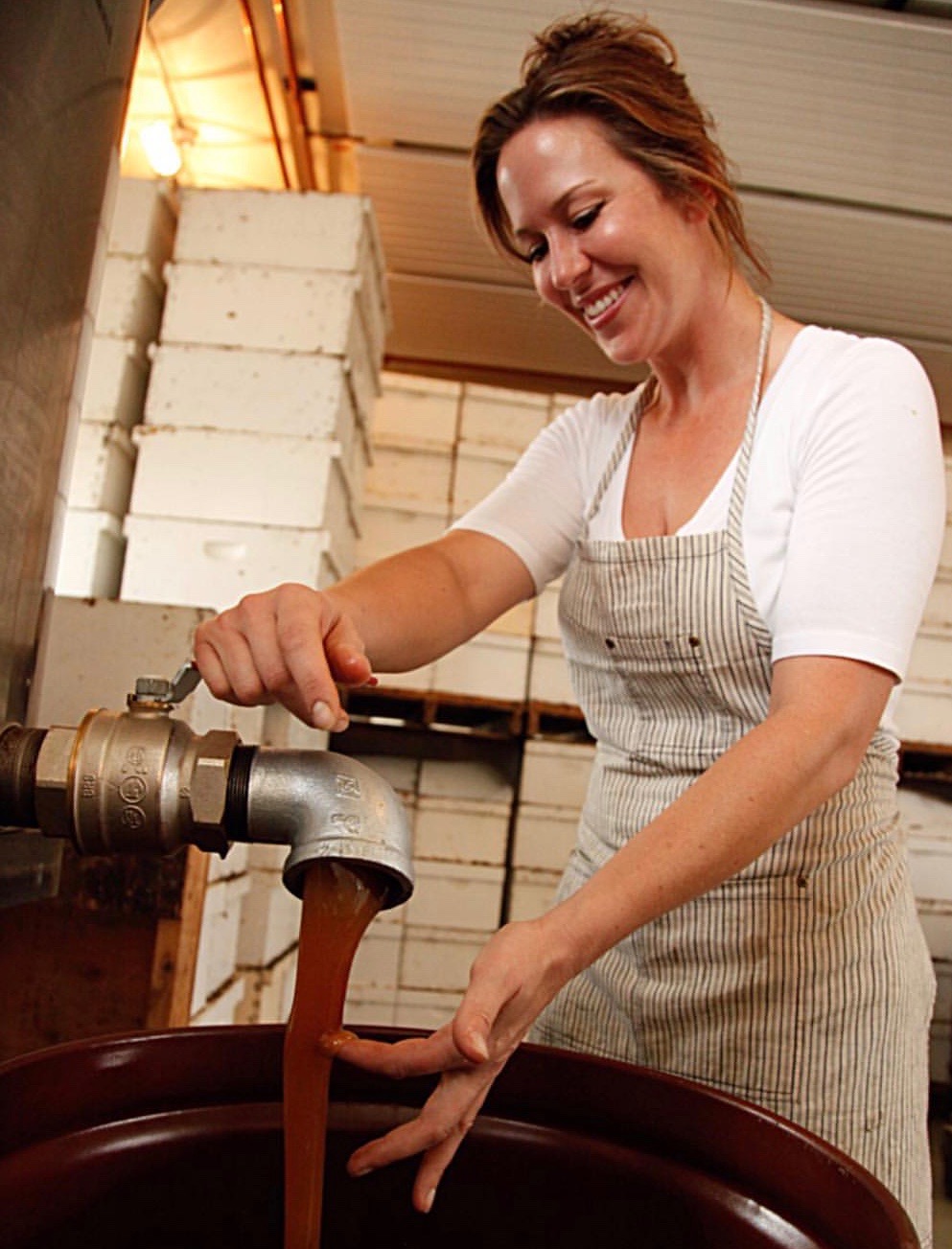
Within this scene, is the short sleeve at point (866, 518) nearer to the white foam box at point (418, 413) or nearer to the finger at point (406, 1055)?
the finger at point (406, 1055)

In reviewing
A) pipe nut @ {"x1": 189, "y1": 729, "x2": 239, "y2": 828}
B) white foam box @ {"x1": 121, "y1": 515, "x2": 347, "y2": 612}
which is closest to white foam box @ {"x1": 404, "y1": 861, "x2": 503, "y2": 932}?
white foam box @ {"x1": 121, "y1": 515, "x2": 347, "y2": 612}

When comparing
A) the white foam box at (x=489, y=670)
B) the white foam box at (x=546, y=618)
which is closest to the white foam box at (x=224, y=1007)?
the white foam box at (x=489, y=670)

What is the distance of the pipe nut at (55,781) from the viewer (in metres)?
0.64

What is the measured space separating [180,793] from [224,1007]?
5.48 feet

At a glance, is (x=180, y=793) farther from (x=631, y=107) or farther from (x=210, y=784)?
(x=631, y=107)

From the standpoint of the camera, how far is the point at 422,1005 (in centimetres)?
326

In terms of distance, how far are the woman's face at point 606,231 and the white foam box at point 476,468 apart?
2.24m

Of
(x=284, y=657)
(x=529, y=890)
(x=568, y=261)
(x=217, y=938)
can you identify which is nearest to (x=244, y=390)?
(x=217, y=938)

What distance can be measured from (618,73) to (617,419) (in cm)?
36

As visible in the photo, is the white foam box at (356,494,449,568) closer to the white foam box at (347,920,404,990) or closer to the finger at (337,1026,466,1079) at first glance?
the white foam box at (347,920,404,990)

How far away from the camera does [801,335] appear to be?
3.47ft

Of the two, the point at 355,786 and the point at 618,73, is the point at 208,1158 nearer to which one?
the point at 355,786

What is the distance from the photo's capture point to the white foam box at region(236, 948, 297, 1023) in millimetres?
2518

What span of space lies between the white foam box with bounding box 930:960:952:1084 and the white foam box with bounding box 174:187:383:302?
300 cm
